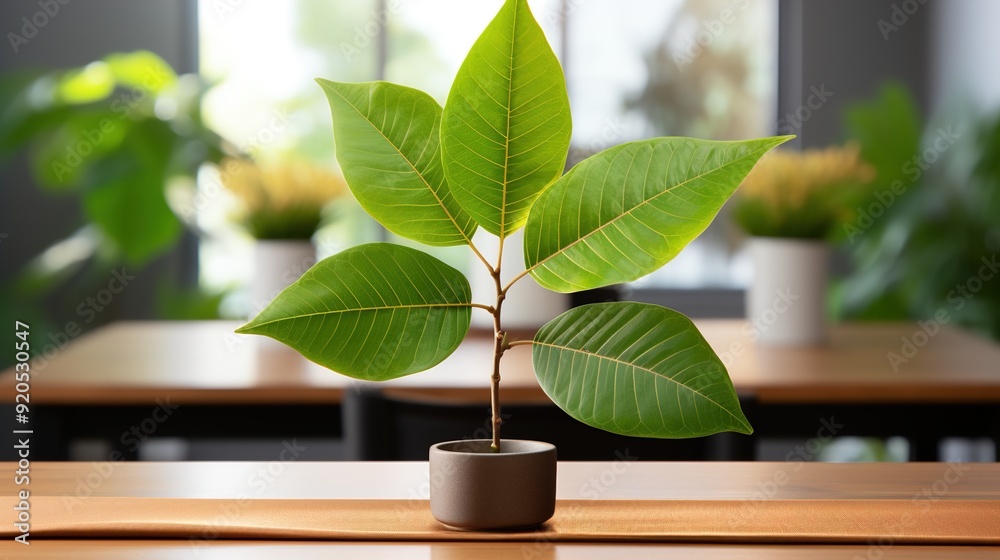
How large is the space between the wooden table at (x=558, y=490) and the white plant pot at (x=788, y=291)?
1024 millimetres

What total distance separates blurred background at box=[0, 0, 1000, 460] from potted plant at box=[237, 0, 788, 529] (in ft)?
9.04

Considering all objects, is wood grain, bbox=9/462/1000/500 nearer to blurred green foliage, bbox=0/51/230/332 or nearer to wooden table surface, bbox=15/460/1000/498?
wooden table surface, bbox=15/460/1000/498

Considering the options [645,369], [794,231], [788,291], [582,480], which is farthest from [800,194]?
[645,369]

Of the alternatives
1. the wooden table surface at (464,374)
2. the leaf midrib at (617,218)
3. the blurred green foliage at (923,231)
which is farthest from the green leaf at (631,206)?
the blurred green foliage at (923,231)

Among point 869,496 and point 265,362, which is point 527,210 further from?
point 265,362

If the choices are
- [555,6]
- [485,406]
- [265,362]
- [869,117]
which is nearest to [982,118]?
[869,117]

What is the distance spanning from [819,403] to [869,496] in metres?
0.79

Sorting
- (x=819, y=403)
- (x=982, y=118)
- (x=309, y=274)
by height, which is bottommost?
(x=819, y=403)

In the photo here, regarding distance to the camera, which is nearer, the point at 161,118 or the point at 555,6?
the point at 161,118

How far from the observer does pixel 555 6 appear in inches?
178

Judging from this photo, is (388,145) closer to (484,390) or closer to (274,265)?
(484,390)

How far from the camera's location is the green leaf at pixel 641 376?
571mm

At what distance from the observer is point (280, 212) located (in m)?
1.86

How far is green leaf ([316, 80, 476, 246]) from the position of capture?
58cm
